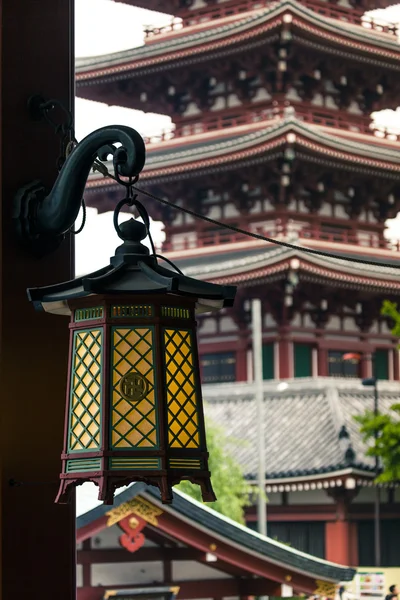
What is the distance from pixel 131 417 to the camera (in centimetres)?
310

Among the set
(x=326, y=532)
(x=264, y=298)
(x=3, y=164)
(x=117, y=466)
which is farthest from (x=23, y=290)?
(x=264, y=298)

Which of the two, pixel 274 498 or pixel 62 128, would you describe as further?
pixel 274 498

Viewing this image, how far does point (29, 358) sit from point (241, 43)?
33.5m

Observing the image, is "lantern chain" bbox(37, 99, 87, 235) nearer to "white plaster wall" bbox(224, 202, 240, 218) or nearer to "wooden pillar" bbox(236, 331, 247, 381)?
"wooden pillar" bbox(236, 331, 247, 381)

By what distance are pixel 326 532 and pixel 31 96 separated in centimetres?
3003

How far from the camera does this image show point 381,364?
36656 mm

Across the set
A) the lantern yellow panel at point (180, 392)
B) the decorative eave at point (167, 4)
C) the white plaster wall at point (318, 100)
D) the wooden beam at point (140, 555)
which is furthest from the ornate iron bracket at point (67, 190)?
the decorative eave at point (167, 4)

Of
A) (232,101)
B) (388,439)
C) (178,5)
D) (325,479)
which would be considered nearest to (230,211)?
(232,101)

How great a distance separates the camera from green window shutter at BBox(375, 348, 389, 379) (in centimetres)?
→ 3656

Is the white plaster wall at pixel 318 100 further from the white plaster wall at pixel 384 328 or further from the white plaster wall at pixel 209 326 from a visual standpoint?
the white plaster wall at pixel 209 326

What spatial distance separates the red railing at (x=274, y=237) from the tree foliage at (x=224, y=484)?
6198mm

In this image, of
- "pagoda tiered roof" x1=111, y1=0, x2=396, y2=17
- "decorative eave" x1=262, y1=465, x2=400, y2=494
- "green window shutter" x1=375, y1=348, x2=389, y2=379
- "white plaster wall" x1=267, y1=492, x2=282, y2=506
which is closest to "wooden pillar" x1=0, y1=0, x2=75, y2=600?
"decorative eave" x1=262, y1=465, x2=400, y2=494

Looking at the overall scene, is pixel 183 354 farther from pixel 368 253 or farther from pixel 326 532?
pixel 368 253

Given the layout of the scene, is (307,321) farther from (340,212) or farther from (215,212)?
(215,212)
